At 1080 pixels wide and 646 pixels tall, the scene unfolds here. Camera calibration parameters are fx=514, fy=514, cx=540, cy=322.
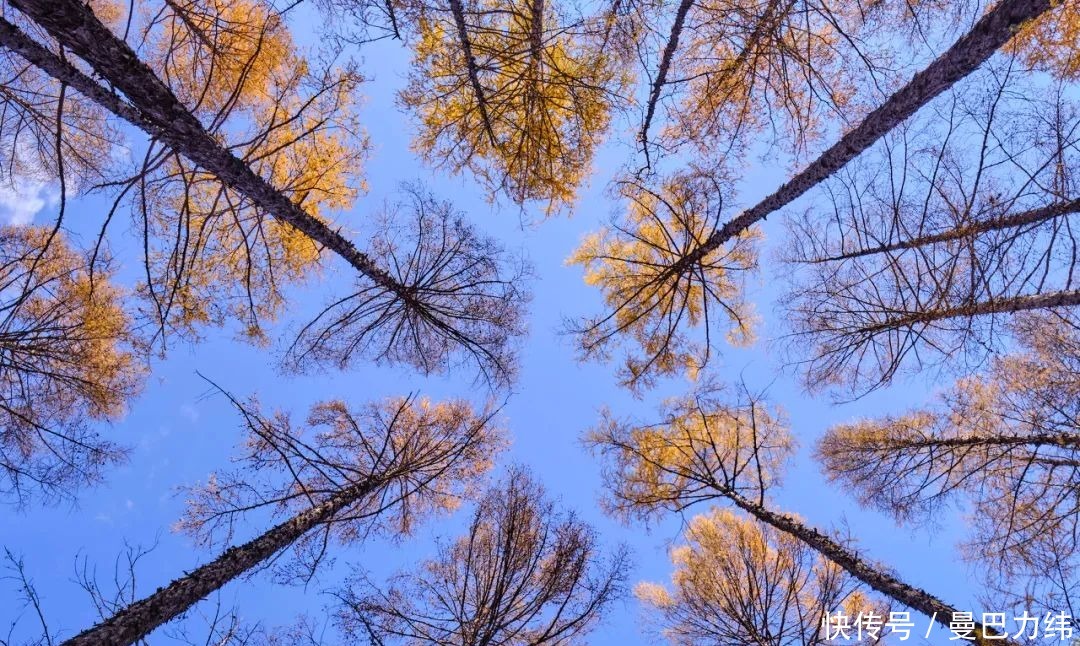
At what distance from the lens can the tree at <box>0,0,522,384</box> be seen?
360 cm

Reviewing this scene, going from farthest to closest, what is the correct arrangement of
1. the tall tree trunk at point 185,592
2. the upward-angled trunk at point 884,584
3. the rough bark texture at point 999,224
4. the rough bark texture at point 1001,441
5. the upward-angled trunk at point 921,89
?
the rough bark texture at point 1001,441, the upward-angled trunk at point 884,584, the rough bark texture at point 999,224, the upward-angled trunk at point 921,89, the tall tree trunk at point 185,592

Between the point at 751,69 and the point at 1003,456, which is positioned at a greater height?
the point at 751,69

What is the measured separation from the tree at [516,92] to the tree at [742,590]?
7.06 metres

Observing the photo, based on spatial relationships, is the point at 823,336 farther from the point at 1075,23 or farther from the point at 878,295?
the point at 1075,23

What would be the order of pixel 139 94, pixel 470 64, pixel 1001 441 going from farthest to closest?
pixel 1001 441 → pixel 470 64 → pixel 139 94

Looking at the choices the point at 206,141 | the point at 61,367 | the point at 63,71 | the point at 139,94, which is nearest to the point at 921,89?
the point at 206,141

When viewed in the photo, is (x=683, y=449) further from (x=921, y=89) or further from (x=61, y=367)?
(x=61, y=367)

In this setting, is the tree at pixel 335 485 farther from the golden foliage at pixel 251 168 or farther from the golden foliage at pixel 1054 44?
the golden foliage at pixel 1054 44

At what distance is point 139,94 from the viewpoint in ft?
13.2

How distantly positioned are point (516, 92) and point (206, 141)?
4.51 meters

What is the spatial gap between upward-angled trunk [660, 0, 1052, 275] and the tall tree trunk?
725cm

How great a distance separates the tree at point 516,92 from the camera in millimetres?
7043

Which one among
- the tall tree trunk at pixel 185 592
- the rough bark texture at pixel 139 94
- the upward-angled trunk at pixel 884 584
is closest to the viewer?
the rough bark texture at pixel 139 94

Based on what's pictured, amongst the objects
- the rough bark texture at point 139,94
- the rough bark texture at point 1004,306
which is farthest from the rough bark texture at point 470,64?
the rough bark texture at point 1004,306
